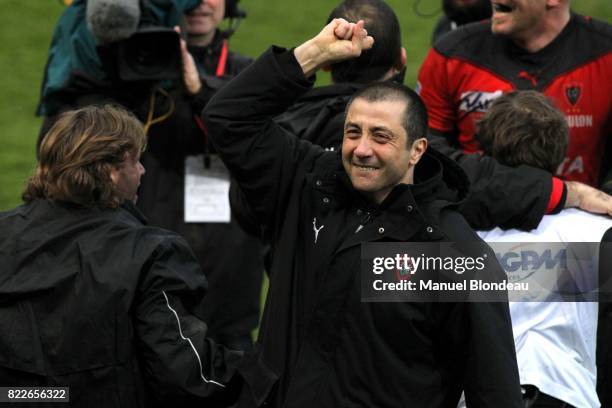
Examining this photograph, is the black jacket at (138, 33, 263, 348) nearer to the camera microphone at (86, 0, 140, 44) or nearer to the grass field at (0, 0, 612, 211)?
the camera microphone at (86, 0, 140, 44)

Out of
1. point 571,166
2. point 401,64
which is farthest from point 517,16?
point 401,64

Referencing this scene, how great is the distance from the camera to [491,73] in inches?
200

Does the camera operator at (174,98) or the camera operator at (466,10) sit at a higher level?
the camera operator at (466,10)

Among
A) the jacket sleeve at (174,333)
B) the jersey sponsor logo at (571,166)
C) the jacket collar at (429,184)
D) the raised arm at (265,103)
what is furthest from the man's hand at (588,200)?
the jacket sleeve at (174,333)

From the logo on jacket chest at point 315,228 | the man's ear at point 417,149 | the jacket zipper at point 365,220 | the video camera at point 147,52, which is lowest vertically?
the logo on jacket chest at point 315,228

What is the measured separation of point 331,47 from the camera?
3.79 meters

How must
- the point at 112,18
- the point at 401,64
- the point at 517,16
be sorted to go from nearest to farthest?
the point at 401,64 → the point at 517,16 → the point at 112,18

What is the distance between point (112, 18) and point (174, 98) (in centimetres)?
61

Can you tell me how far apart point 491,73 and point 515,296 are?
1.29 metres

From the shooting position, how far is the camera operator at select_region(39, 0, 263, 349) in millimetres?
5312

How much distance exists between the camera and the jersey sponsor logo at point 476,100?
504 centimetres

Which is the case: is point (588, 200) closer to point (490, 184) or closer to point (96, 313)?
point (490, 184)

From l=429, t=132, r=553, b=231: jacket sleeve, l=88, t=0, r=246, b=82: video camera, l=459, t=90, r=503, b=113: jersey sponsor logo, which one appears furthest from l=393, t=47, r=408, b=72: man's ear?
l=88, t=0, r=246, b=82: video camera

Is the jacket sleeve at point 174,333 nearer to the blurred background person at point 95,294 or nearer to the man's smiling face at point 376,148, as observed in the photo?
the blurred background person at point 95,294
